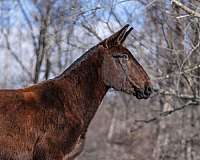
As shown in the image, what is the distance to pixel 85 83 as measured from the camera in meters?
6.46

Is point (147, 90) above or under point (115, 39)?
under

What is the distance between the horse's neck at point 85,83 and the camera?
21.0ft

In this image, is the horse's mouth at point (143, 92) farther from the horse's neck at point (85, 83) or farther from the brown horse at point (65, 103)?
the horse's neck at point (85, 83)

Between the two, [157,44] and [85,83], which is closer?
[85,83]

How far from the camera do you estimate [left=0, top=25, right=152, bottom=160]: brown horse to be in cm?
595

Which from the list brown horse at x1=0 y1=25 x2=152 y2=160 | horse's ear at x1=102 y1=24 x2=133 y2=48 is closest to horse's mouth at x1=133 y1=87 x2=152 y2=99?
brown horse at x1=0 y1=25 x2=152 y2=160

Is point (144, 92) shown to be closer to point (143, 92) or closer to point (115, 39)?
point (143, 92)

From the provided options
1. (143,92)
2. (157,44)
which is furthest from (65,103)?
(157,44)

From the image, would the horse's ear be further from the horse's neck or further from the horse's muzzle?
the horse's muzzle

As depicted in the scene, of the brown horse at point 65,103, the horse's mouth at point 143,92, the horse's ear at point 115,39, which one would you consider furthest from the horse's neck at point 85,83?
Answer: the horse's mouth at point 143,92

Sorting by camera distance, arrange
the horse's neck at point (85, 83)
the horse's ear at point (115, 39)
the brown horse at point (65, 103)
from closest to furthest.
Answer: the brown horse at point (65, 103) < the horse's neck at point (85, 83) < the horse's ear at point (115, 39)

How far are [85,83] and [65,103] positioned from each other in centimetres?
37

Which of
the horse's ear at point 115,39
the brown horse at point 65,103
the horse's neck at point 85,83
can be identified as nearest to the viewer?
the brown horse at point 65,103

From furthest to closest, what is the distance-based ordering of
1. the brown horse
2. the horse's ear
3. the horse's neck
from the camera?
the horse's ear < the horse's neck < the brown horse
